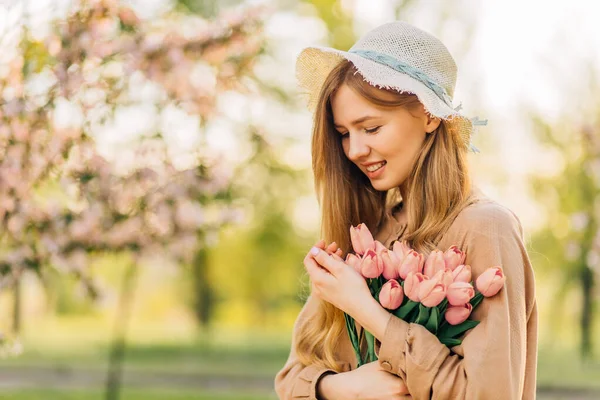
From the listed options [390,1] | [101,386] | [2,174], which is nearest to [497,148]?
[390,1]

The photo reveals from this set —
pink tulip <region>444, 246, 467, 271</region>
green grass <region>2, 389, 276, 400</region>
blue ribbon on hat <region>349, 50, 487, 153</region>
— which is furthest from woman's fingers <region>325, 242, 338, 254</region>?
green grass <region>2, 389, 276, 400</region>

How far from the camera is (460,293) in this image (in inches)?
77.5

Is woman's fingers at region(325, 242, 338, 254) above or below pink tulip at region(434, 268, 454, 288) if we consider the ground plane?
above

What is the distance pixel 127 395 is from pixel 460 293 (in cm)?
823

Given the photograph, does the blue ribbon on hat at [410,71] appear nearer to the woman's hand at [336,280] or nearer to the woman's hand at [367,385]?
the woman's hand at [336,280]

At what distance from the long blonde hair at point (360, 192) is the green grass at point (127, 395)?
710cm

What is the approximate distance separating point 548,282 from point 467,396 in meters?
15.8

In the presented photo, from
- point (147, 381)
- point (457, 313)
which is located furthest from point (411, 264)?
point (147, 381)

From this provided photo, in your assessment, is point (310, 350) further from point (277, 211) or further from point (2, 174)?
point (277, 211)

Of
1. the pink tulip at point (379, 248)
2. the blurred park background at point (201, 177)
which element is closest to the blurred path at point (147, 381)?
the blurred park background at point (201, 177)

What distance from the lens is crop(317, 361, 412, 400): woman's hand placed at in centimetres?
214

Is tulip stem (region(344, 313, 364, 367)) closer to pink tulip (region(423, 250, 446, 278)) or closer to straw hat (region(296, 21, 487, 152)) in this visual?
pink tulip (region(423, 250, 446, 278))

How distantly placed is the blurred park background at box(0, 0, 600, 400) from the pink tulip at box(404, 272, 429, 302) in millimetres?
335

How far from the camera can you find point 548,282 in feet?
55.9
